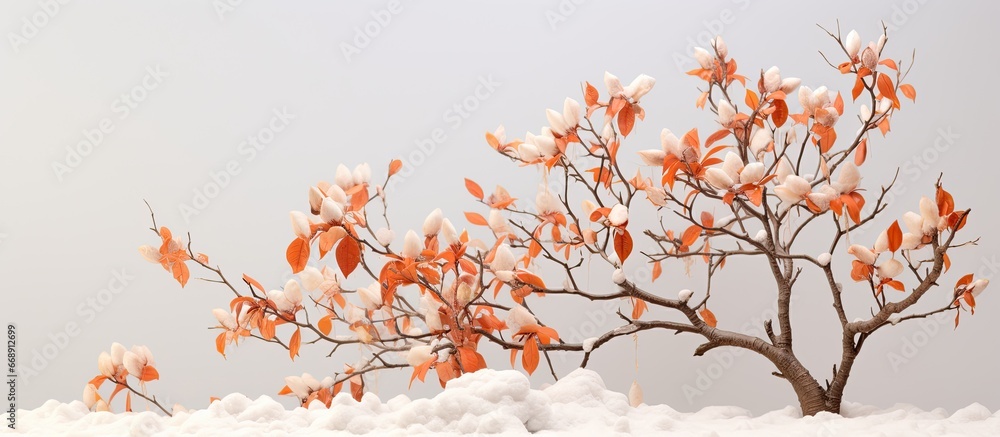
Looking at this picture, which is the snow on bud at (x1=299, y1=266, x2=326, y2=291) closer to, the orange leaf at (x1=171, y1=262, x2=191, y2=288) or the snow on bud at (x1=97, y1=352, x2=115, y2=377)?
the orange leaf at (x1=171, y1=262, x2=191, y2=288)

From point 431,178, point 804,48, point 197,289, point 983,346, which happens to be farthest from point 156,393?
point 983,346

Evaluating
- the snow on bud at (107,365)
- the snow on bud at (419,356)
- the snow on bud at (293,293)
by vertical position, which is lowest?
the snow on bud at (419,356)

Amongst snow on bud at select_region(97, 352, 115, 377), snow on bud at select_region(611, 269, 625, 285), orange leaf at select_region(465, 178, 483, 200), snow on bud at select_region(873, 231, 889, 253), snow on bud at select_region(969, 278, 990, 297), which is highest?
orange leaf at select_region(465, 178, 483, 200)

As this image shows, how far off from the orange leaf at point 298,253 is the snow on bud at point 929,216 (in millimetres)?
779

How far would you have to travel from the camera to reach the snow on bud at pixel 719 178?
994 millimetres

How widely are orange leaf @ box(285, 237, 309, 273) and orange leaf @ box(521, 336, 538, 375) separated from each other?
0.32 meters

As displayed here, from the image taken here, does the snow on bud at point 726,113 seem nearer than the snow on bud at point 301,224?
No

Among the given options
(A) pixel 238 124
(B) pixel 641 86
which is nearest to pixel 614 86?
(B) pixel 641 86

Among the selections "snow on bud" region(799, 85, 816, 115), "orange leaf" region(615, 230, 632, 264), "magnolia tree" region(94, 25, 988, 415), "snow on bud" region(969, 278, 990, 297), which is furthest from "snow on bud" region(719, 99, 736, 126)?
"snow on bud" region(969, 278, 990, 297)

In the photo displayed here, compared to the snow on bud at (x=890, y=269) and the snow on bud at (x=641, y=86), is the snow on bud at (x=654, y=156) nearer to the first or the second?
the snow on bud at (x=641, y=86)

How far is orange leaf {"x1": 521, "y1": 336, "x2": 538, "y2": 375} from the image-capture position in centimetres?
104

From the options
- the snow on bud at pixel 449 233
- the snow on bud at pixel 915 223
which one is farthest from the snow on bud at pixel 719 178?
the snow on bud at pixel 449 233

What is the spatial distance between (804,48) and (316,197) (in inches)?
58.7

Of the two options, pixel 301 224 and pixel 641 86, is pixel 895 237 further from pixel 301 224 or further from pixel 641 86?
pixel 301 224
